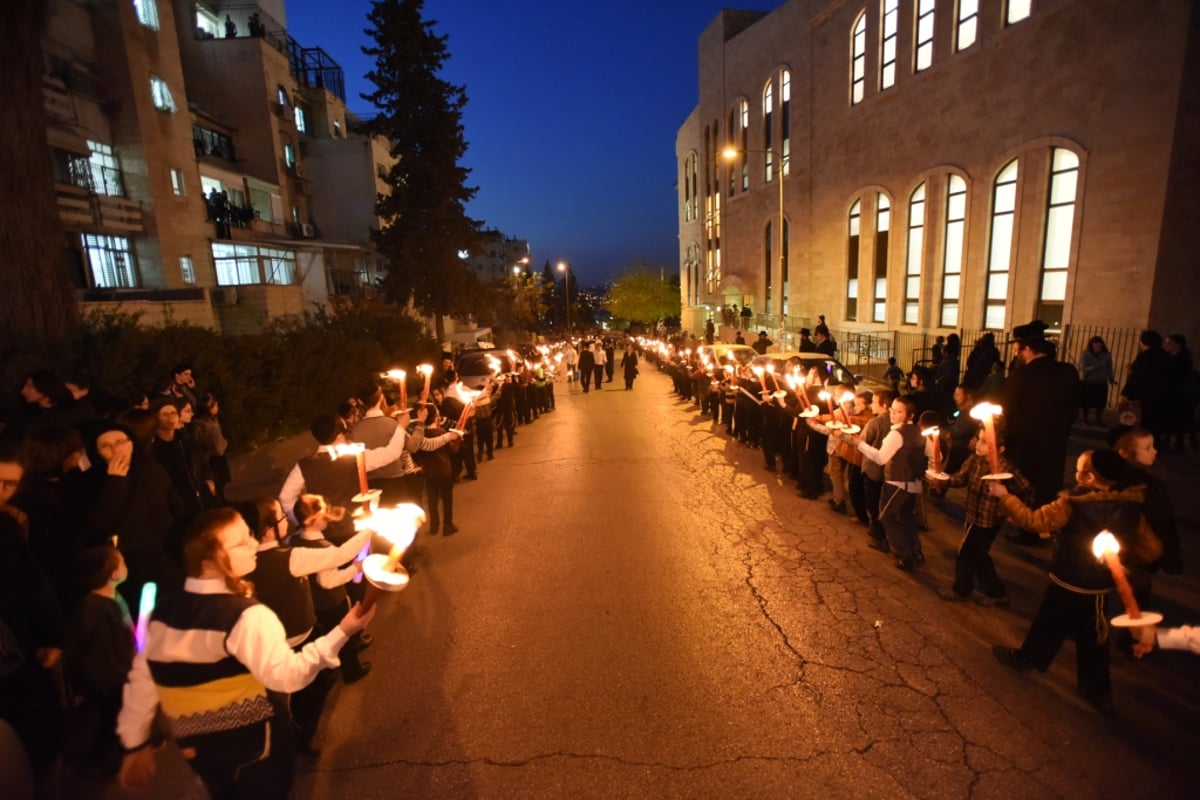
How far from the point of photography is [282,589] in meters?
3.38

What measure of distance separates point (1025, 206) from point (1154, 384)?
35.7 feet

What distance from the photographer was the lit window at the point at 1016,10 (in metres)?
17.3

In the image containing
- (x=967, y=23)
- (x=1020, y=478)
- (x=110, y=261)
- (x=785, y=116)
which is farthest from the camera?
(x=785, y=116)

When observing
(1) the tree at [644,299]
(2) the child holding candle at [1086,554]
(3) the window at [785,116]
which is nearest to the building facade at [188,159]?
(2) the child holding candle at [1086,554]

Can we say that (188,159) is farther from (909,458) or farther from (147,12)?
(909,458)

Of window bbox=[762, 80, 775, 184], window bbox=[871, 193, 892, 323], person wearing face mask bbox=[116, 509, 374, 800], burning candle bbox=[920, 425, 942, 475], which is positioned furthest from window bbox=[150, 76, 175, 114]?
window bbox=[762, 80, 775, 184]

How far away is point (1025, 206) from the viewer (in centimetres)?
1764

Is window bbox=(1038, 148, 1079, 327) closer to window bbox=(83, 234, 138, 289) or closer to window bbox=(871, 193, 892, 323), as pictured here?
window bbox=(871, 193, 892, 323)

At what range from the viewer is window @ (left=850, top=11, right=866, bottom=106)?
81.7 ft

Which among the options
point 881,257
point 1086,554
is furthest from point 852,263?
point 1086,554

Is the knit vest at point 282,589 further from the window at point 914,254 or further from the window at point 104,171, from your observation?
the window at point 914,254

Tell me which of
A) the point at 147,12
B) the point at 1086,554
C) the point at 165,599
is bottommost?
the point at 1086,554

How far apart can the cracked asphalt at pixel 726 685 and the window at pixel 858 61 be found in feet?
78.6

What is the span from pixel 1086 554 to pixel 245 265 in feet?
97.1
